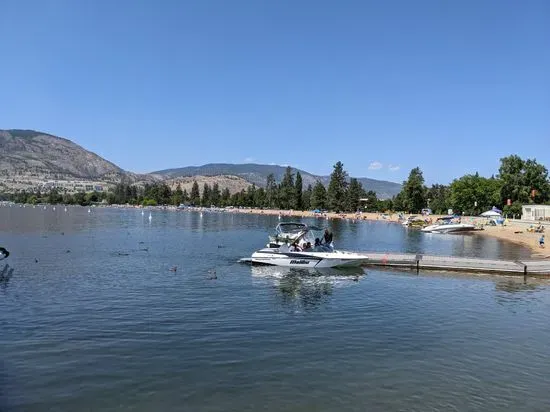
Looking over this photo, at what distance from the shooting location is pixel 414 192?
574 ft

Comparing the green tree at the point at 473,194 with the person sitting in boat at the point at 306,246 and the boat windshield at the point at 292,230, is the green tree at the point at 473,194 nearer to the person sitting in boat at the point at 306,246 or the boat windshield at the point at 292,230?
the boat windshield at the point at 292,230

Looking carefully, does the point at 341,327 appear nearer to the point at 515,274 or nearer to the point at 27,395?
the point at 27,395

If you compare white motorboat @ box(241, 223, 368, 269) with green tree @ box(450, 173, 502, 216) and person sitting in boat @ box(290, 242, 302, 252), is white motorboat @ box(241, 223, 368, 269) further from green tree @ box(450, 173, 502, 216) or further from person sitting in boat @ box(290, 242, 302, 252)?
green tree @ box(450, 173, 502, 216)

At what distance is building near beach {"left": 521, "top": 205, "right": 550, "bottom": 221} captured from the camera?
10862 centimetres

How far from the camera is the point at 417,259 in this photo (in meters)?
42.3

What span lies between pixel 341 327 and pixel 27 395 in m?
13.3

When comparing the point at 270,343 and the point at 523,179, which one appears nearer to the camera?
the point at 270,343

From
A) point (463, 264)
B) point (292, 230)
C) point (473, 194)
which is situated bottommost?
point (463, 264)

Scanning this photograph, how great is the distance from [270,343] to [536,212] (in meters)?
111

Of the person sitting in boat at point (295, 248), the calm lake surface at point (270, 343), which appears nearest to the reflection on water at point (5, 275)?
the calm lake surface at point (270, 343)

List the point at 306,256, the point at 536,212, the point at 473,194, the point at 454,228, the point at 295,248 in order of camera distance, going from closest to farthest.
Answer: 1. the point at 306,256
2. the point at 295,248
3. the point at 454,228
4. the point at 536,212
5. the point at 473,194

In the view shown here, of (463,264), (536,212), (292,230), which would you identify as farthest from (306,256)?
(536,212)

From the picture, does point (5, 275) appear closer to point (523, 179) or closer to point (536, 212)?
point (536, 212)

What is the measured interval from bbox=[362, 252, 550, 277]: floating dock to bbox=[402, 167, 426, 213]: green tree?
13525cm
